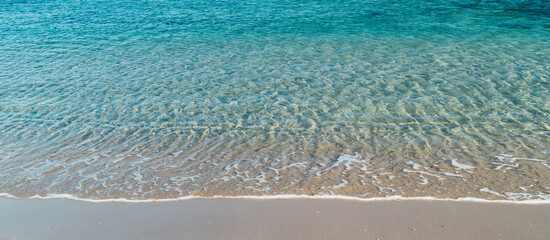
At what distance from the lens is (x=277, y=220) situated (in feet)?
16.0

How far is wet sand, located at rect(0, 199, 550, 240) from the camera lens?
4562mm

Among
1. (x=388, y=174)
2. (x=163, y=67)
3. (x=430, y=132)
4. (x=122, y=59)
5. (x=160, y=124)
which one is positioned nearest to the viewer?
(x=388, y=174)

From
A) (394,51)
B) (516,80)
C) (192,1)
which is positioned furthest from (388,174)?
(192,1)

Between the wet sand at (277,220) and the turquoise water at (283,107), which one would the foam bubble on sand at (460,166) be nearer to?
the turquoise water at (283,107)

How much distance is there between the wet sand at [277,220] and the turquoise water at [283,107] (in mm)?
322

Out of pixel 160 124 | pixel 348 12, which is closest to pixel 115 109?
pixel 160 124

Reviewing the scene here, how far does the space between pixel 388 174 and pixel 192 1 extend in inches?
698

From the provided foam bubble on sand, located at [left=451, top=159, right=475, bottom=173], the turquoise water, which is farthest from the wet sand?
foam bubble on sand, located at [left=451, top=159, right=475, bottom=173]

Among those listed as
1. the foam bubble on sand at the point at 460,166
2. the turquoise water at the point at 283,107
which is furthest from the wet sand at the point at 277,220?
the foam bubble on sand at the point at 460,166

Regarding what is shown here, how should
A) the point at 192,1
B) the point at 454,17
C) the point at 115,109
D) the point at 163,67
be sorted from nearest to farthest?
1. the point at 115,109
2. the point at 163,67
3. the point at 454,17
4. the point at 192,1

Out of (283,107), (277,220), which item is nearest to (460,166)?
(277,220)

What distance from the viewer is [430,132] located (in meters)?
7.30

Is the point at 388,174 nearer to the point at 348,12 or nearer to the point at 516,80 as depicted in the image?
the point at 516,80

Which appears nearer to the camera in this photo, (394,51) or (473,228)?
(473,228)
